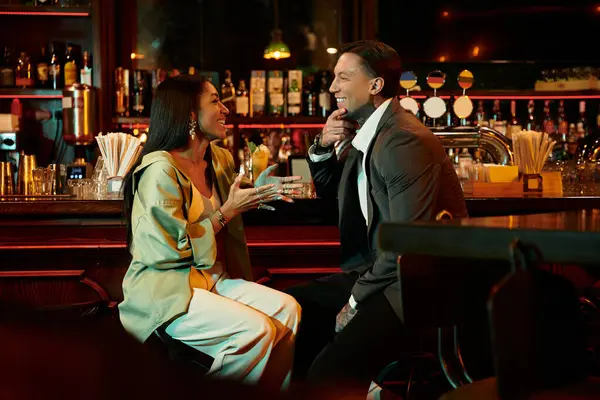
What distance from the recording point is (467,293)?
3.55 feet

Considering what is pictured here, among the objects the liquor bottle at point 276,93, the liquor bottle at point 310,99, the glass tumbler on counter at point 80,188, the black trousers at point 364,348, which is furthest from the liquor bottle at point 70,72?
the black trousers at point 364,348

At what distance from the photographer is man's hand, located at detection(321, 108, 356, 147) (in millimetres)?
2631

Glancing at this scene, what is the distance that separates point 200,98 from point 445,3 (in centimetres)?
329

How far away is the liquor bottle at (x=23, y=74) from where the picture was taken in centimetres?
508

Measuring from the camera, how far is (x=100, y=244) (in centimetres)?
297

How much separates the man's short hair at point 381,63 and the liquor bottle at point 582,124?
3215 mm

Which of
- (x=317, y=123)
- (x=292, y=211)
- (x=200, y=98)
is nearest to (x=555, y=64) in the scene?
(x=317, y=123)

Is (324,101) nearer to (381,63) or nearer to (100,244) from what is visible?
(100,244)

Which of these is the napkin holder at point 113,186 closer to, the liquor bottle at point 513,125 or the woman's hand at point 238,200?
the woman's hand at point 238,200

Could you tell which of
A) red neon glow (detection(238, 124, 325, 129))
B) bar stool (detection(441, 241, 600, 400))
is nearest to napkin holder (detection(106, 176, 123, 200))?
red neon glow (detection(238, 124, 325, 129))

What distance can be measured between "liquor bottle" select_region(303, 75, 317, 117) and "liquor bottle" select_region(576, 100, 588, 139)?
1.79m

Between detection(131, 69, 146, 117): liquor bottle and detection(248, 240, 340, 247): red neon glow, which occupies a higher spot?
detection(131, 69, 146, 117): liquor bottle

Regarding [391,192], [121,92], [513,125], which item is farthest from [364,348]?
[513,125]

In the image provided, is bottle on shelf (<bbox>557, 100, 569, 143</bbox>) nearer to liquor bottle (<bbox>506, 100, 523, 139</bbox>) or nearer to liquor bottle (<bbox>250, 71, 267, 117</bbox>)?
liquor bottle (<bbox>506, 100, 523, 139</bbox>)
